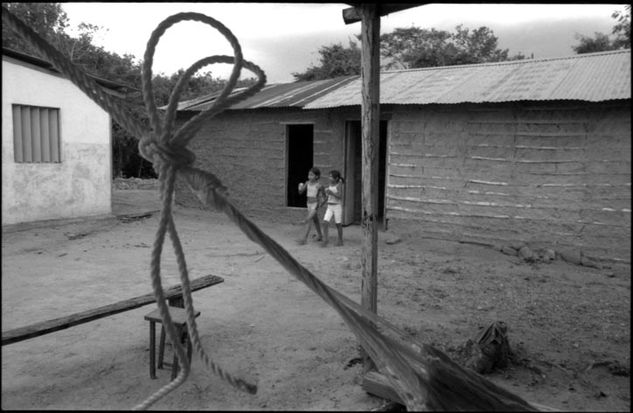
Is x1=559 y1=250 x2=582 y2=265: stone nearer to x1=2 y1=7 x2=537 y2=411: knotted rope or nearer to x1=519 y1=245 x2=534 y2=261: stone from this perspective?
x1=519 y1=245 x2=534 y2=261: stone

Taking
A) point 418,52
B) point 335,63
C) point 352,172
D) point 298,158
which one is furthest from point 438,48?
point 352,172

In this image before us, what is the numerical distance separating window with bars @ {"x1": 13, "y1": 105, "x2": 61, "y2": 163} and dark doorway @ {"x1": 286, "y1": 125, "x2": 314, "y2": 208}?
5.14 meters

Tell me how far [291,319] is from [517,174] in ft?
14.8

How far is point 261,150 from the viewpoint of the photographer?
33.8 feet

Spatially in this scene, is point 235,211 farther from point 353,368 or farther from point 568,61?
point 568,61

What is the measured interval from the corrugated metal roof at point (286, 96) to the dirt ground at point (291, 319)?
269cm

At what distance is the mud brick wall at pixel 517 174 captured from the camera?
684 centimetres

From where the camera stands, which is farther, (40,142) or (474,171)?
(40,142)

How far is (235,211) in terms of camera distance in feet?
4.09

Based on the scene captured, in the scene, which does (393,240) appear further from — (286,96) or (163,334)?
(163,334)

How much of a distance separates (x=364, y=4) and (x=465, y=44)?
22.0 m

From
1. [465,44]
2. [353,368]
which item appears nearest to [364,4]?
[353,368]

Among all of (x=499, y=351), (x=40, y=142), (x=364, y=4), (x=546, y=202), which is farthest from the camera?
(x=40, y=142)

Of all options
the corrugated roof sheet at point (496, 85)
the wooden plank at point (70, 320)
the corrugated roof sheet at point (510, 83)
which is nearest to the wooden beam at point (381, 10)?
the wooden plank at point (70, 320)
